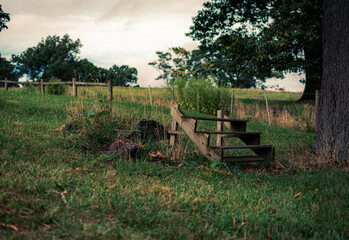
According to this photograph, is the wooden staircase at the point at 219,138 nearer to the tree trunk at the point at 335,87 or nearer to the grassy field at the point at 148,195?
the grassy field at the point at 148,195

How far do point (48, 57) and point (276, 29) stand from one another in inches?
2132

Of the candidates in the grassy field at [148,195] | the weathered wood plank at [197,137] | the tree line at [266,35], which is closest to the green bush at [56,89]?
the tree line at [266,35]

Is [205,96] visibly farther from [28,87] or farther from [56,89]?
[28,87]

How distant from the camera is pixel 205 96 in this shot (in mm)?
17734

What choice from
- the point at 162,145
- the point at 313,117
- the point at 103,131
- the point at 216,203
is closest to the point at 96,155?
the point at 103,131

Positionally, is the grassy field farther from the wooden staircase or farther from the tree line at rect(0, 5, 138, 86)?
the tree line at rect(0, 5, 138, 86)

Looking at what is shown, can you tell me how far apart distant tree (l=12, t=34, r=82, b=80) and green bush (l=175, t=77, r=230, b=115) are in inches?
1770

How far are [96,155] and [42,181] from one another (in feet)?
6.71

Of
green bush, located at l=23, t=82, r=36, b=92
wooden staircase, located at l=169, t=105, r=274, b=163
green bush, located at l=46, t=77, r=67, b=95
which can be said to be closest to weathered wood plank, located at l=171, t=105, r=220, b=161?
wooden staircase, located at l=169, t=105, r=274, b=163

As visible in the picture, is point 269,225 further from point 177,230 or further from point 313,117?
point 313,117

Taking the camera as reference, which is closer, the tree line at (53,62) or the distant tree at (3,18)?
the distant tree at (3,18)

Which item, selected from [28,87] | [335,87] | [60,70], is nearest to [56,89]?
[28,87]

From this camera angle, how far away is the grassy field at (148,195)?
2846 millimetres

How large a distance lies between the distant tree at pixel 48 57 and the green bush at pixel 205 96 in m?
45.0
